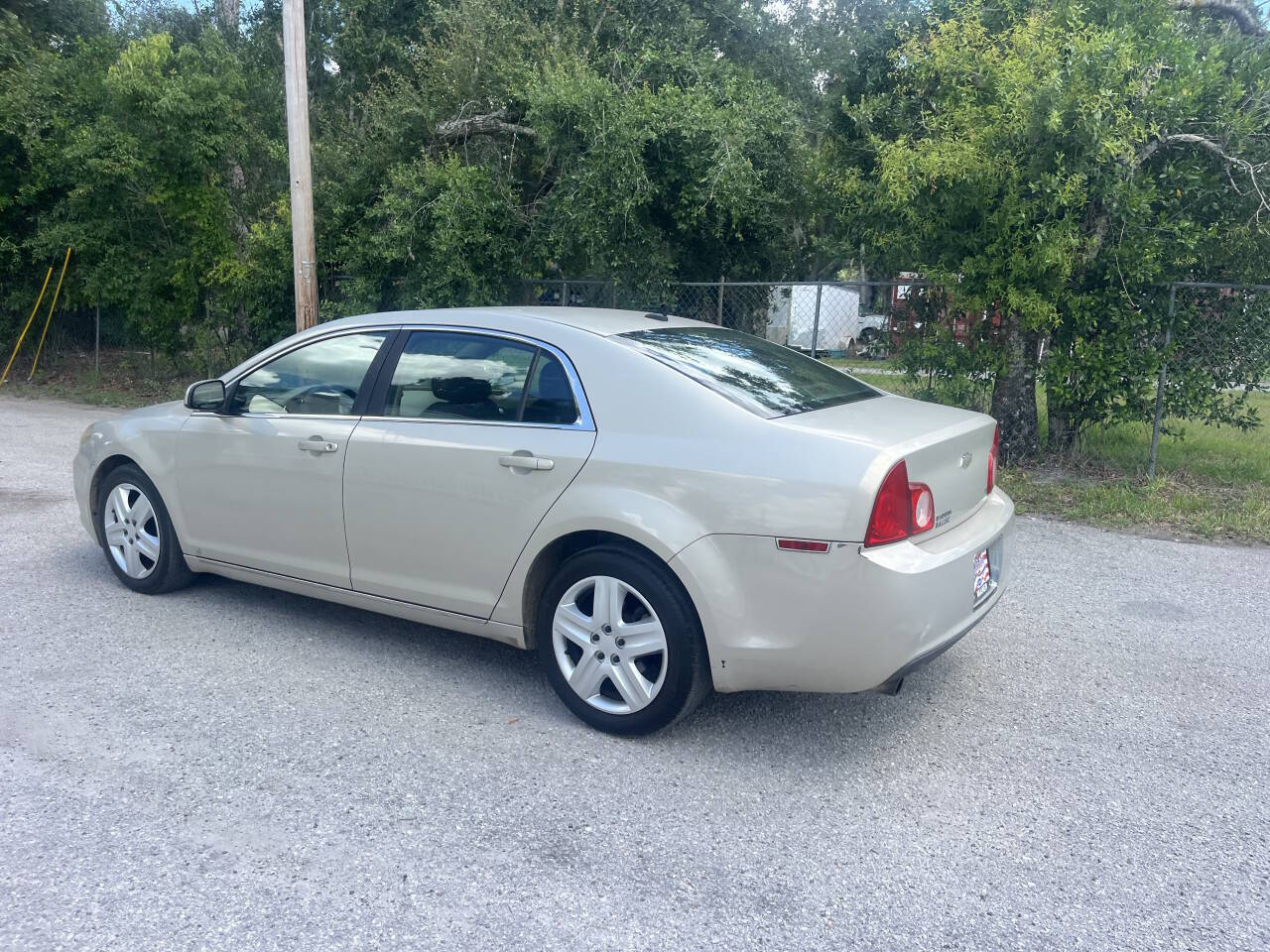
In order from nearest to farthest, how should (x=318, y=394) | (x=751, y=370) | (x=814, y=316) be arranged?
(x=751, y=370) → (x=318, y=394) → (x=814, y=316)

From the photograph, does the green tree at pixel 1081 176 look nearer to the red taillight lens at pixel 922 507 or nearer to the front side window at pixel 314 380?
the red taillight lens at pixel 922 507

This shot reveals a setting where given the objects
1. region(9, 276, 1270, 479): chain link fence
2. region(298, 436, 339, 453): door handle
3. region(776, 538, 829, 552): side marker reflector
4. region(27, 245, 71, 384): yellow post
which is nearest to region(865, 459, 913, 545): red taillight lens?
region(776, 538, 829, 552): side marker reflector

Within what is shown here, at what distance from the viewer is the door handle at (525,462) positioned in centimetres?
398

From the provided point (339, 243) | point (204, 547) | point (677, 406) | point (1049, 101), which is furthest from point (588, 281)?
point (677, 406)

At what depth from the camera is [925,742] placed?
3947 mm

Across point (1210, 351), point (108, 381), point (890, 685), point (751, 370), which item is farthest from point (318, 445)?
point (108, 381)

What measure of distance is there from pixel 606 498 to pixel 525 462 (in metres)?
0.42

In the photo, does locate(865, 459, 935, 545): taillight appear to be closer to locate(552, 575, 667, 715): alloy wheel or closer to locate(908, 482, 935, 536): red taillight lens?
locate(908, 482, 935, 536): red taillight lens

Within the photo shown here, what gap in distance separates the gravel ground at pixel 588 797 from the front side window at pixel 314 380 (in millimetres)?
1141

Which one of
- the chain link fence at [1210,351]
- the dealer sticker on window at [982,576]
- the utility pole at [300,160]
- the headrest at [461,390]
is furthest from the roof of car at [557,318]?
the utility pole at [300,160]

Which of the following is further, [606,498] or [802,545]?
[606,498]

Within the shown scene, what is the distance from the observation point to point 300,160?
38.1 ft

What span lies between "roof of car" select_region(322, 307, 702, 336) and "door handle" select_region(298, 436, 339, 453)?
2.04 feet

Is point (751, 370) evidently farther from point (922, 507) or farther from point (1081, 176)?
Result: point (1081, 176)
